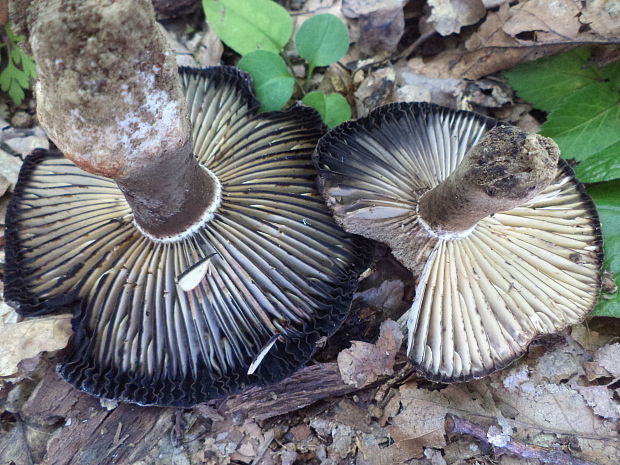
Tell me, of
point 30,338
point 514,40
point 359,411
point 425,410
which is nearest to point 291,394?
point 359,411

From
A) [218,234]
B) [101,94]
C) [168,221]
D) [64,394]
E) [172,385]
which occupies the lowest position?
[64,394]

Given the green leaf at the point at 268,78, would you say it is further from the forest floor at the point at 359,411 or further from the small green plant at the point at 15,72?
the small green plant at the point at 15,72

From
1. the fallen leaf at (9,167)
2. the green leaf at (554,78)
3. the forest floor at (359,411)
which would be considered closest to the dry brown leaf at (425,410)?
the forest floor at (359,411)

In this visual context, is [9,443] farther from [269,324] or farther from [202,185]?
[202,185]

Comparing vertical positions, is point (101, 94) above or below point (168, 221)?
above

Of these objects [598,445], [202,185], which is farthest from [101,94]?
[598,445]

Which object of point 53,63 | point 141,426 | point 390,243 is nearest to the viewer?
point 53,63
